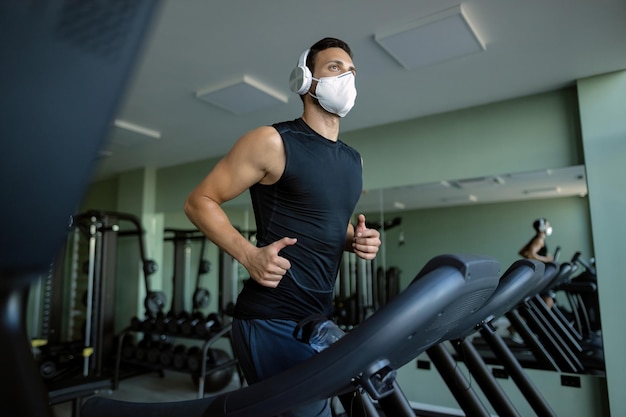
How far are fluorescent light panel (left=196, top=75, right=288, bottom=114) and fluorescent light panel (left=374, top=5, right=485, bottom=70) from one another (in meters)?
0.96

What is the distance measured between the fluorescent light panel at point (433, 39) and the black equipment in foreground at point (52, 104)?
2.39 m

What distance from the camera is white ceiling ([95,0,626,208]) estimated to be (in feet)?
7.57

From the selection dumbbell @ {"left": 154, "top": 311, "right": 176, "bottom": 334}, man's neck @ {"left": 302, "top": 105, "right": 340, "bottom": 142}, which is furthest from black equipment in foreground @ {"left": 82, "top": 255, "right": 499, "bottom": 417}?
dumbbell @ {"left": 154, "top": 311, "right": 176, "bottom": 334}

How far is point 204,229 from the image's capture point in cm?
101

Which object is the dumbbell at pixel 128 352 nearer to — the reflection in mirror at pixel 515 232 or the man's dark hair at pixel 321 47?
the reflection in mirror at pixel 515 232

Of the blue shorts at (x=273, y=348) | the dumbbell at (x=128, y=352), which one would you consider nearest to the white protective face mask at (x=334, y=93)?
the blue shorts at (x=273, y=348)

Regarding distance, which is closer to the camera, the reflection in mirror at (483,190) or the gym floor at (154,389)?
the reflection in mirror at (483,190)

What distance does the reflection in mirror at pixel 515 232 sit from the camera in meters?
3.04

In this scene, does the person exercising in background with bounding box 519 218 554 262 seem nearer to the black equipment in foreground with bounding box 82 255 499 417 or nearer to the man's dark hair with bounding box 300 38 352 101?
the man's dark hair with bounding box 300 38 352 101

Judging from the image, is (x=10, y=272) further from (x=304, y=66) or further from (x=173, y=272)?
(x=173, y=272)

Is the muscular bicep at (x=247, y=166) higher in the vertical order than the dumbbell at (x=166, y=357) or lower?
higher

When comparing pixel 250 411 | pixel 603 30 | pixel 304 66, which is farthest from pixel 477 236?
pixel 250 411

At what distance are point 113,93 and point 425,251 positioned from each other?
12.6 feet

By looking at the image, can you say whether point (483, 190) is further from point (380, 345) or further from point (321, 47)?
point (380, 345)
